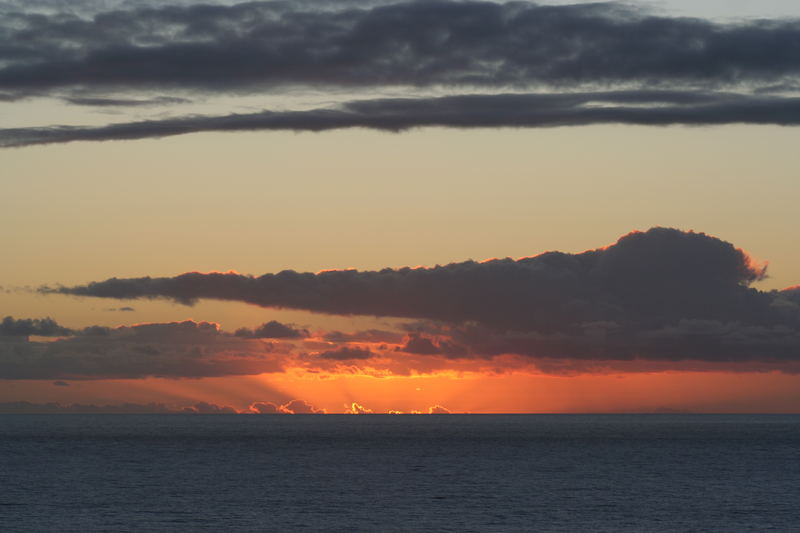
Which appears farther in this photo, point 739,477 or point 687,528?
point 739,477

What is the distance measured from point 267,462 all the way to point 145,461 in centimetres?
2074

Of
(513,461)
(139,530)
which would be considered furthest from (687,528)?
(513,461)

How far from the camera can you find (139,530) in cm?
9125

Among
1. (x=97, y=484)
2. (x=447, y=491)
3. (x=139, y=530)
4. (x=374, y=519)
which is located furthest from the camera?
(x=97, y=484)

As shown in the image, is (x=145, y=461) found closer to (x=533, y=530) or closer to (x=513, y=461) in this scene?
(x=513, y=461)

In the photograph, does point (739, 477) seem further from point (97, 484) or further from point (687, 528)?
point (97, 484)

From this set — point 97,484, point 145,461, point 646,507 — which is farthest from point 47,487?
point 646,507

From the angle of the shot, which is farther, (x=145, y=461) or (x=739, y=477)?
(x=145, y=461)

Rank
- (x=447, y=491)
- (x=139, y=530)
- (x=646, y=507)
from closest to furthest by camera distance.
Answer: (x=139, y=530) < (x=646, y=507) < (x=447, y=491)

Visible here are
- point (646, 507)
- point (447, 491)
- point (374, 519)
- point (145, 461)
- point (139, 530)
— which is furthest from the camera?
point (145, 461)

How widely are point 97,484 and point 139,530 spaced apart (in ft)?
154

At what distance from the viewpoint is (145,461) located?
619ft

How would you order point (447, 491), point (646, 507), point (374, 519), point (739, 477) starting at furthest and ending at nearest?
point (739, 477) < point (447, 491) < point (646, 507) < point (374, 519)

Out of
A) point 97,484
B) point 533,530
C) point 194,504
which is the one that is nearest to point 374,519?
point 533,530
